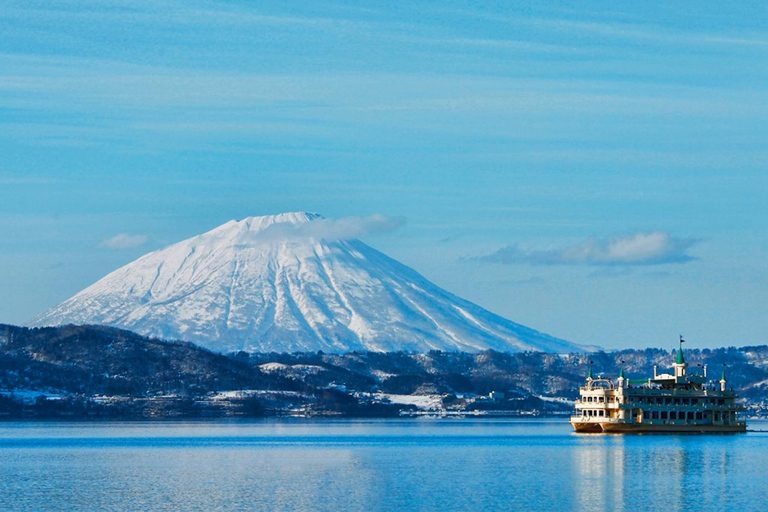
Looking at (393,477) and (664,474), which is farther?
(664,474)

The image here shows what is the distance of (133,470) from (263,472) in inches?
554

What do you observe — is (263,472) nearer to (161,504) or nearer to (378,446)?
(161,504)

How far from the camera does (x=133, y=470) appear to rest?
463 feet

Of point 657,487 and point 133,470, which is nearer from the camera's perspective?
point 657,487

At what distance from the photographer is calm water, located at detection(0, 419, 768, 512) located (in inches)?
4183

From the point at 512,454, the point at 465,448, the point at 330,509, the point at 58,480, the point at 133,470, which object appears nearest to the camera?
the point at 330,509

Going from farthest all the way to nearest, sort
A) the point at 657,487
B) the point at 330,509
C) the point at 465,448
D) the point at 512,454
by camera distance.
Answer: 1. the point at 465,448
2. the point at 512,454
3. the point at 657,487
4. the point at 330,509

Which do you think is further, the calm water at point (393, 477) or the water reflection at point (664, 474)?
the calm water at point (393, 477)

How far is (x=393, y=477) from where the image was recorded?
12838 cm

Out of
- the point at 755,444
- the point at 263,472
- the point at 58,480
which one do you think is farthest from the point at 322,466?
the point at 755,444

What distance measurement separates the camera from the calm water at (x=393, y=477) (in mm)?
106250

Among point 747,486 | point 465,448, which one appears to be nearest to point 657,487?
point 747,486

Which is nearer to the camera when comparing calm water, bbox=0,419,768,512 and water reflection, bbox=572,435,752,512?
water reflection, bbox=572,435,752,512

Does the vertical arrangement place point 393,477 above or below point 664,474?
below
